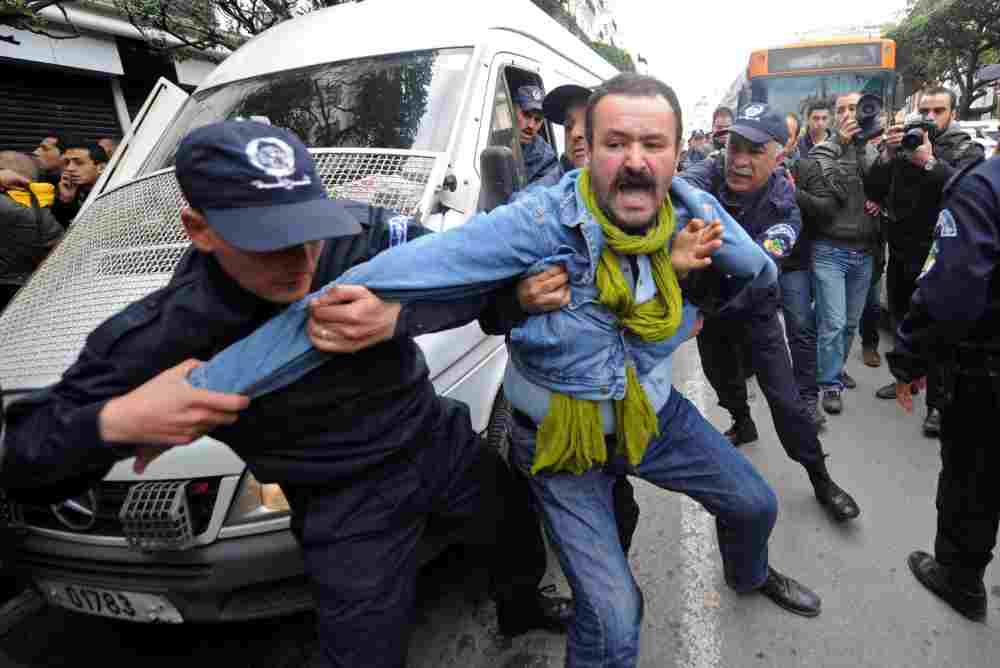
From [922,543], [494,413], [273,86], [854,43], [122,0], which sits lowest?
[922,543]

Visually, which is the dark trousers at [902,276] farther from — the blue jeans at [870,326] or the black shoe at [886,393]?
the black shoe at [886,393]

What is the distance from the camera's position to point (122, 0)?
236 inches

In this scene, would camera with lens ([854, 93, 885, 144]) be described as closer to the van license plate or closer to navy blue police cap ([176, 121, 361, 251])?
navy blue police cap ([176, 121, 361, 251])

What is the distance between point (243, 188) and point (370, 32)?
243 centimetres

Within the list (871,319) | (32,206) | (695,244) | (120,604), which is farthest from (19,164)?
(871,319)

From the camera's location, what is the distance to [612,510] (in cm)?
184

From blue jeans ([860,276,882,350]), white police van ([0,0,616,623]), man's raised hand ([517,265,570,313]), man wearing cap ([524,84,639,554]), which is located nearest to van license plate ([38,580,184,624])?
white police van ([0,0,616,623])

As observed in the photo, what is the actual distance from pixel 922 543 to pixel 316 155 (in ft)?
10.7

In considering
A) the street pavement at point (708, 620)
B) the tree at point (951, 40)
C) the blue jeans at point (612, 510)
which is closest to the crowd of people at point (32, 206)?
the street pavement at point (708, 620)

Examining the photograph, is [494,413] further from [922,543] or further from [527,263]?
[922,543]

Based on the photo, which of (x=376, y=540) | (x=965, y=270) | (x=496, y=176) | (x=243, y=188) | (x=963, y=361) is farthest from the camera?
(x=496, y=176)

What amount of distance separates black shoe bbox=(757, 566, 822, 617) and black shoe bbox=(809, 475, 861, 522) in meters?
0.61

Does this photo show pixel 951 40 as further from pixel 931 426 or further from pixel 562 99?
pixel 562 99

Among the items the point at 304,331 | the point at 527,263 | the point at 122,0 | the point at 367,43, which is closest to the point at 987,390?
the point at 527,263
